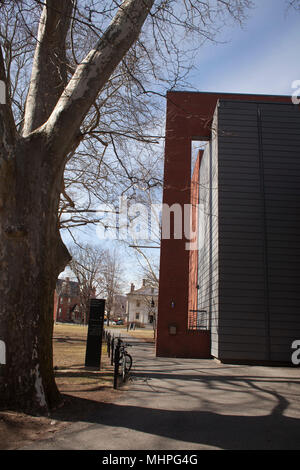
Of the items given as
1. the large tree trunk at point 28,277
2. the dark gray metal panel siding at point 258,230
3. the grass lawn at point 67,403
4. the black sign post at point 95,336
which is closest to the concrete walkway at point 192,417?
the grass lawn at point 67,403

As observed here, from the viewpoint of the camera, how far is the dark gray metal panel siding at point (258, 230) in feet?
40.3

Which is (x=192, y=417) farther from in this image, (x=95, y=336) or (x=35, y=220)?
(x=95, y=336)

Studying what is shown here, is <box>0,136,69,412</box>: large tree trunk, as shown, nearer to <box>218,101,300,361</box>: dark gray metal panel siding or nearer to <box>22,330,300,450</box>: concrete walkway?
<box>22,330,300,450</box>: concrete walkway

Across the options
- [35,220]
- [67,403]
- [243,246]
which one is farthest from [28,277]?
[243,246]

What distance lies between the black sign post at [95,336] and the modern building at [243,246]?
143 inches

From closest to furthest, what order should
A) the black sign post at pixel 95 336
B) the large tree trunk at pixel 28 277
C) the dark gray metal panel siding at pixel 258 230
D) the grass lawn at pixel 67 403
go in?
1. the grass lawn at pixel 67 403
2. the large tree trunk at pixel 28 277
3. the black sign post at pixel 95 336
4. the dark gray metal panel siding at pixel 258 230

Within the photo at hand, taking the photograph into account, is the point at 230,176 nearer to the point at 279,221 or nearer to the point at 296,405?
the point at 279,221

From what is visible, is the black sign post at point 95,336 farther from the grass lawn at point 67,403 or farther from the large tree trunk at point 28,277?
the large tree trunk at point 28,277

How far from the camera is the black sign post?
34.1 feet

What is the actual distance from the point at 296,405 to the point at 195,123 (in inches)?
510

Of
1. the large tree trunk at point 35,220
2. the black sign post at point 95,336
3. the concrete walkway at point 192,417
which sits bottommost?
the concrete walkway at point 192,417

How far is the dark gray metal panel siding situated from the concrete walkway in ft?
9.87
